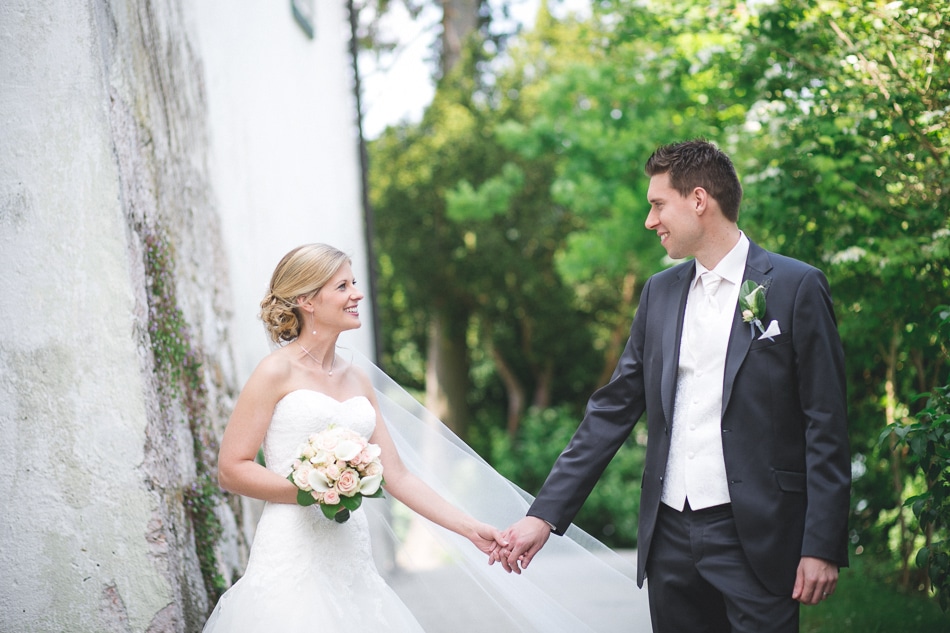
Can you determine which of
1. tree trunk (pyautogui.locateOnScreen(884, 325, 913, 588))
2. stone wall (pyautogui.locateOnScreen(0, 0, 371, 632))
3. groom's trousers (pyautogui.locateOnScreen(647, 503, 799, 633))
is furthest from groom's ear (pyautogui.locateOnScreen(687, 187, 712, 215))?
tree trunk (pyautogui.locateOnScreen(884, 325, 913, 588))

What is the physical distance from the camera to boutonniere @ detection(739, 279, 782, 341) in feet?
8.36

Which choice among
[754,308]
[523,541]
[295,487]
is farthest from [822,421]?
[295,487]

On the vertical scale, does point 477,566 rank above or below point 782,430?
below

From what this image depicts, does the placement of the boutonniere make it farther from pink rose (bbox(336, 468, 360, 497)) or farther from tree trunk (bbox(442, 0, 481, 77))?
tree trunk (bbox(442, 0, 481, 77))

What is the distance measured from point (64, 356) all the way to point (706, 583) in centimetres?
222

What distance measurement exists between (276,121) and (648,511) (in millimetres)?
3842

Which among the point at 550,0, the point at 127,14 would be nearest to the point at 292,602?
the point at 127,14

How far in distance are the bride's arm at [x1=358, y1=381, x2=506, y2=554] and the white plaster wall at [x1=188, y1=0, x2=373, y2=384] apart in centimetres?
145

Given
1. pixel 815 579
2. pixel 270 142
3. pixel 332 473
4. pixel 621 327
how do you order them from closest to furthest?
pixel 815 579 < pixel 332 473 < pixel 270 142 < pixel 621 327

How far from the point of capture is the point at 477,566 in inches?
124

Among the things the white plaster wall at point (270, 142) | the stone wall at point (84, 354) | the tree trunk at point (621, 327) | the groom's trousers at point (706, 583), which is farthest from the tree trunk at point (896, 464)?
the tree trunk at point (621, 327)

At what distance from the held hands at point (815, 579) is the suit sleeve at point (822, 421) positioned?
0.02 m

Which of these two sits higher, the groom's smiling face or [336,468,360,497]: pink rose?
the groom's smiling face

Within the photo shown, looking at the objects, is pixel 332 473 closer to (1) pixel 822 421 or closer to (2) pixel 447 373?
(1) pixel 822 421
